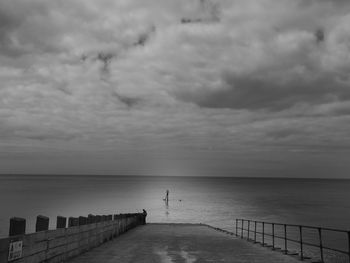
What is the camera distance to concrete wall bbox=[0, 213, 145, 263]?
21.3 ft

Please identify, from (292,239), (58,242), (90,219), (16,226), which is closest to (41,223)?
(16,226)

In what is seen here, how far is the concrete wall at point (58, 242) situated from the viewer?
6504 millimetres

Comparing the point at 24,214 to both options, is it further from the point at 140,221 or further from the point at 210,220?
the point at 140,221

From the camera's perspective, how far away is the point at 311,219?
67688mm

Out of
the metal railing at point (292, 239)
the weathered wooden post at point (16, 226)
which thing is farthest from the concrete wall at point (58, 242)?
the metal railing at point (292, 239)

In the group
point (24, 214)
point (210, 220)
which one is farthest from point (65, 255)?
point (24, 214)

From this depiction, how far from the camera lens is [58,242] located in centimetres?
834

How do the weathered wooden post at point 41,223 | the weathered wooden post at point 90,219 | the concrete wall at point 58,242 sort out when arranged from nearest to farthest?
the concrete wall at point 58,242 → the weathered wooden post at point 41,223 → the weathered wooden post at point 90,219

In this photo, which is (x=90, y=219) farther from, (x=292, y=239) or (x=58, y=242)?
(x=292, y=239)

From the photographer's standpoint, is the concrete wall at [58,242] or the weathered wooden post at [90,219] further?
the weathered wooden post at [90,219]

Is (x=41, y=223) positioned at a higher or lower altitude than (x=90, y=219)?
higher

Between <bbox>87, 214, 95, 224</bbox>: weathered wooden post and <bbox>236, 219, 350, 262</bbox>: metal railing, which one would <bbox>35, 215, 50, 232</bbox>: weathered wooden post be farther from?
<bbox>236, 219, 350, 262</bbox>: metal railing

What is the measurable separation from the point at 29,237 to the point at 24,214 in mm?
68043

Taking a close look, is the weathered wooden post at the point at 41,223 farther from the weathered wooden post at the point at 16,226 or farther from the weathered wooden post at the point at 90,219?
the weathered wooden post at the point at 90,219
